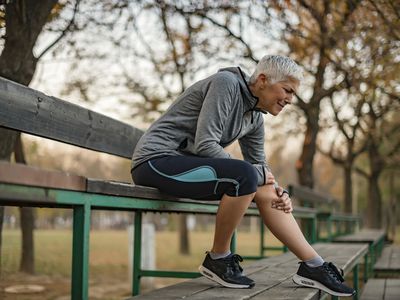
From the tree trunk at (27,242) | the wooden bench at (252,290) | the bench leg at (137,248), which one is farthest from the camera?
the tree trunk at (27,242)

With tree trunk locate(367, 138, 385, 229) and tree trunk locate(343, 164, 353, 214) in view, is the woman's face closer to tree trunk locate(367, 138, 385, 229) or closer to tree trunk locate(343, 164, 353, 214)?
tree trunk locate(343, 164, 353, 214)

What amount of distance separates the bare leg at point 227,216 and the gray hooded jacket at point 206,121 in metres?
0.24

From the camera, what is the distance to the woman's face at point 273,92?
3.51 meters

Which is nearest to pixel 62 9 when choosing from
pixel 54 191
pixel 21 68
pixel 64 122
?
pixel 21 68

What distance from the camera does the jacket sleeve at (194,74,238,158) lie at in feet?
11.0

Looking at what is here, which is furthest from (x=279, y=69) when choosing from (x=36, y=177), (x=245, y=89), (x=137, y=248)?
(x=137, y=248)

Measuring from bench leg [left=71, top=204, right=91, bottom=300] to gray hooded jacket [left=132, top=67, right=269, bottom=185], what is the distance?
3.43ft

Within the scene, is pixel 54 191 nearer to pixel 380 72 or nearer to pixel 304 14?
pixel 380 72

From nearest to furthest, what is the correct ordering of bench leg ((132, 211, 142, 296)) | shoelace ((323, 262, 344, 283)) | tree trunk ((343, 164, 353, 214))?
shoelace ((323, 262, 344, 283)), bench leg ((132, 211, 142, 296)), tree trunk ((343, 164, 353, 214))

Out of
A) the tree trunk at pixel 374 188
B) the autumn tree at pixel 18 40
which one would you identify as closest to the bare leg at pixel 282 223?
the autumn tree at pixel 18 40

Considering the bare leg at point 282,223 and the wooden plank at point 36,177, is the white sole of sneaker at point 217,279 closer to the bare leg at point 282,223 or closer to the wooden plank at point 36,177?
the bare leg at point 282,223

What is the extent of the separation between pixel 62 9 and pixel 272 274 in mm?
5323

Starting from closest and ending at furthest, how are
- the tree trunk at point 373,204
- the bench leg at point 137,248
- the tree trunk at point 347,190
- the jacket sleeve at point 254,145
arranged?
1. the jacket sleeve at point 254,145
2. the bench leg at point 137,248
3. the tree trunk at point 347,190
4. the tree trunk at point 373,204

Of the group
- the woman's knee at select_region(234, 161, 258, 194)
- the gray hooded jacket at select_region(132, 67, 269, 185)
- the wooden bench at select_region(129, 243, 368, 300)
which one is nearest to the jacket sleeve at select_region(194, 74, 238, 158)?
the gray hooded jacket at select_region(132, 67, 269, 185)
